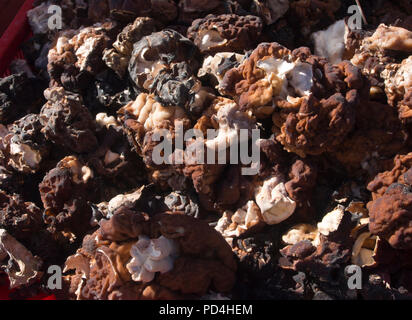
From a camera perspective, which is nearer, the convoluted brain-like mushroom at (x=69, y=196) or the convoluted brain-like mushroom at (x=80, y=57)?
the convoluted brain-like mushroom at (x=69, y=196)

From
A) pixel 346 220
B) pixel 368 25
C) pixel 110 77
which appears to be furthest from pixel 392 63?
pixel 110 77

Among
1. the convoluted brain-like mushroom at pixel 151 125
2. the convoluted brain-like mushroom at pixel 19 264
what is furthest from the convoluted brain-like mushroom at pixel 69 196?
the convoluted brain-like mushroom at pixel 151 125

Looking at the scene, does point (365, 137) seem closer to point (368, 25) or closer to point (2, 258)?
point (368, 25)

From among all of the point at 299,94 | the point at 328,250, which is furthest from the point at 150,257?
the point at 299,94

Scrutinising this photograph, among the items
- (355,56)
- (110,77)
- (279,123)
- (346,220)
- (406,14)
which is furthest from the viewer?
(110,77)

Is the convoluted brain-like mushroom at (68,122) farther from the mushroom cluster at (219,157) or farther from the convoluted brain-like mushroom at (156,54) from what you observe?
the convoluted brain-like mushroom at (156,54)

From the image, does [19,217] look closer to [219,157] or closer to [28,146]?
[28,146]
